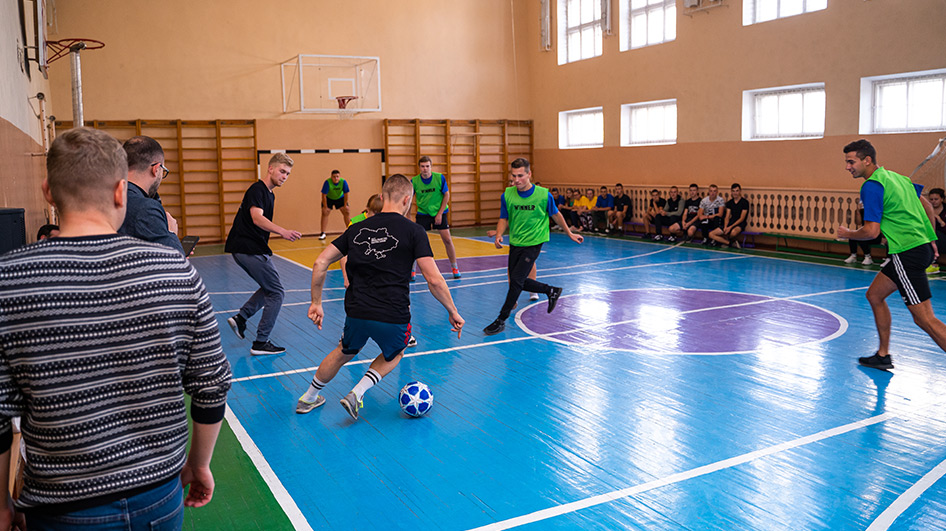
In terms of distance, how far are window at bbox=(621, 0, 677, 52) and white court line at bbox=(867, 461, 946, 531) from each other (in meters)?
14.7

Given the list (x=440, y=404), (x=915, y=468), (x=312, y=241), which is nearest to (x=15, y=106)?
(x=440, y=404)

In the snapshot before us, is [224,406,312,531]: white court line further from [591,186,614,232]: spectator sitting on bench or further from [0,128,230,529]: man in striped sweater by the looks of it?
[591,186,614,232]: spectator sitting on bench

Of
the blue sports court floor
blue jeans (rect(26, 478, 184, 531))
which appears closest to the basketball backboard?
the blue sports court floor

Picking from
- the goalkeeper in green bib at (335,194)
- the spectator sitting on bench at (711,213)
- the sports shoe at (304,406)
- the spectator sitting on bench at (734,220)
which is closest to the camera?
the sports shoe at (304,406)

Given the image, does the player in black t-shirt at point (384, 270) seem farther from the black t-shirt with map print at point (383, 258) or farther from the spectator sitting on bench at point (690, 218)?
the spectator sitting on bench at point (690, 218)

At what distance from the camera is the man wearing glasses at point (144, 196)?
14.6 ft

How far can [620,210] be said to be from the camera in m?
18.4

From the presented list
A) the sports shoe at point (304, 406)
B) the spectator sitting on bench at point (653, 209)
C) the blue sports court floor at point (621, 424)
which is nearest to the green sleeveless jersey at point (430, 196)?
the blue sports court floor at point (621, 424)

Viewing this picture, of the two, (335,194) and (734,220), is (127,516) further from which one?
(335,194)

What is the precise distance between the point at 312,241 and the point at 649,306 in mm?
11221

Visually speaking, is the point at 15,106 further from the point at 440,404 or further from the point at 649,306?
the point at 649,306

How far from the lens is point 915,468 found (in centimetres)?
441

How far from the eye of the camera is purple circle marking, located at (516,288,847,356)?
753 centimetres

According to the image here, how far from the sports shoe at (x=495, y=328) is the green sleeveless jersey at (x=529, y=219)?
94 centimetres
